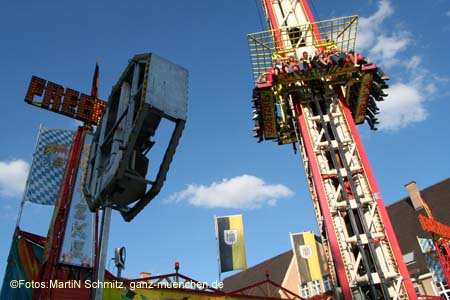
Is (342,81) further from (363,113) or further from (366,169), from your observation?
(366,169)

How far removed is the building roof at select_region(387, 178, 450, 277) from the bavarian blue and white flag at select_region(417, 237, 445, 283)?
1.56 ft

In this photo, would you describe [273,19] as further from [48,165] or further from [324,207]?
[48,165]

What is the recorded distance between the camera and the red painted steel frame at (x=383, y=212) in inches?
539

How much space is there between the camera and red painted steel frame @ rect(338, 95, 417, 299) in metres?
13.7

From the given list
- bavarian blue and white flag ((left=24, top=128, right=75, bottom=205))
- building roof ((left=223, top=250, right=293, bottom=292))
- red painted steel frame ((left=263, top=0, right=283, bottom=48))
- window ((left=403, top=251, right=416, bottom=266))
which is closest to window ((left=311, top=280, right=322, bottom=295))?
building roof ((left=223, top=250, right=293, bottom=292))

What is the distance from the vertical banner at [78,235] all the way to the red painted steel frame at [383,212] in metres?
12.2

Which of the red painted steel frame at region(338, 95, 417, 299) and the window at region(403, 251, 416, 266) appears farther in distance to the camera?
the window at region(403, 251, 416, 266)

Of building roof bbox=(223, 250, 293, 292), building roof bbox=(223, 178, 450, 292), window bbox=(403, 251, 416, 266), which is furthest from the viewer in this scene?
building roof bbox=(223, 250, 293, 292)

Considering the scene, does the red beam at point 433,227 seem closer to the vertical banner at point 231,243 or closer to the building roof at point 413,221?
the building roof at point 413,221

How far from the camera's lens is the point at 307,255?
2927cm

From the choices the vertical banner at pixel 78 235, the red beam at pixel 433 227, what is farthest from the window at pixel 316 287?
the vertical banner at pixel 78 235

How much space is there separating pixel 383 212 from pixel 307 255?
1504 centimetres

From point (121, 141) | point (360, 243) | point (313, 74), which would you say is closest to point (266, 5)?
point (313, 74)

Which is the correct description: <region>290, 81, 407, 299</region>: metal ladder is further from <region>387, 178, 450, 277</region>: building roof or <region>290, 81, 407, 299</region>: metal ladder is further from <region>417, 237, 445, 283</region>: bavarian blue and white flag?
<region>387, 178, 450, 277</region>: building roof
